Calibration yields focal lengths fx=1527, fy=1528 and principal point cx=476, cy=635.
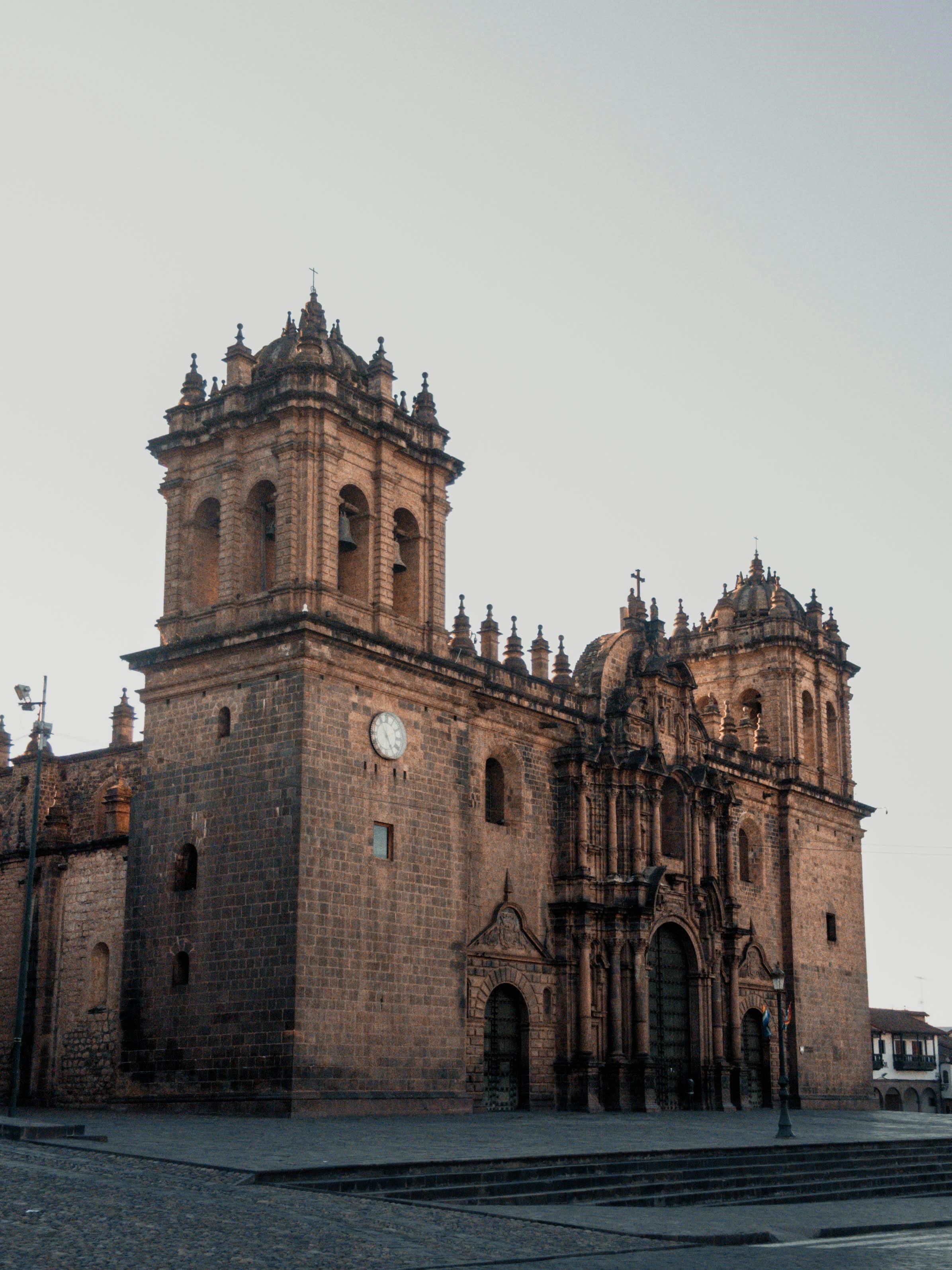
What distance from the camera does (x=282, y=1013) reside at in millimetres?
24594

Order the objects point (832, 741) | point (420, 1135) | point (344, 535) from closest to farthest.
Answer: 1. point (420, 1135)
2. point (344, 535)
3. point (832, 741)

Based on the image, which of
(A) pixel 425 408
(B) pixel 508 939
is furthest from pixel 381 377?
(B) pixel 508 939

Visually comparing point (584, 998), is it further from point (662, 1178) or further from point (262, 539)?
point (662, 1178)

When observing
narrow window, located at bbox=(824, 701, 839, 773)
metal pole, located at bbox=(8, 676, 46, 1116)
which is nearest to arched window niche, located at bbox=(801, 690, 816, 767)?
narrow window, located at bbox=(824, 701, 839, 773)

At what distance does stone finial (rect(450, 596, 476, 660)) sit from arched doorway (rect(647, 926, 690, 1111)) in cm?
839

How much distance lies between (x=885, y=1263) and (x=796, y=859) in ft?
94.0

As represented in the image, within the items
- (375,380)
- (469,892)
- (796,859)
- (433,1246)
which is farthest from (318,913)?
(796,859)

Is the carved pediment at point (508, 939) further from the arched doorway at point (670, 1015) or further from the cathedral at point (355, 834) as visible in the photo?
the arched doorway at point (670, 1015)

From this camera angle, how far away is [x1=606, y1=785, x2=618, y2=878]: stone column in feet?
108

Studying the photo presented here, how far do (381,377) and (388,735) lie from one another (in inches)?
287

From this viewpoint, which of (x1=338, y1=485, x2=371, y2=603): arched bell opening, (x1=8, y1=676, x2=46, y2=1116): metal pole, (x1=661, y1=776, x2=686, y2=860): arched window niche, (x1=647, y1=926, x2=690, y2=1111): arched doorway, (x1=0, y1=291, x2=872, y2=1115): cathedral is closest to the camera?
(x1=8, y1=676, x2=46, y2=1116): metal pole

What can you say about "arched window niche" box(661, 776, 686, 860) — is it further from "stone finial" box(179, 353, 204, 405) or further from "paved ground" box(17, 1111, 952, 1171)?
"stone finial" box(179, 353, 204, 405)

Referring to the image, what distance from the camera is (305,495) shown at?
2738 centimetres

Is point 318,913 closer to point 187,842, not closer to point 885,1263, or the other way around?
point 187,842
